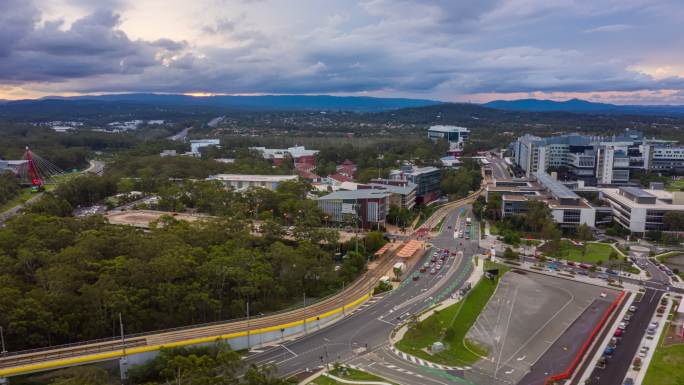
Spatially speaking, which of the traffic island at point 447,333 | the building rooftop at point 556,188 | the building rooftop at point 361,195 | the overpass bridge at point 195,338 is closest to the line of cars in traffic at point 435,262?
the traffic island at point 447,333

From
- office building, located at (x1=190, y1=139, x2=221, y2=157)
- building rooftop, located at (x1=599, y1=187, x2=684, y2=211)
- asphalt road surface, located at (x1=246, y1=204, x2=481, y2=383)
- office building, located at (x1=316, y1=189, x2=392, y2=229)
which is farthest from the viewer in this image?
office building, located at (x1=190, y1=139, x2=221, y2=157)

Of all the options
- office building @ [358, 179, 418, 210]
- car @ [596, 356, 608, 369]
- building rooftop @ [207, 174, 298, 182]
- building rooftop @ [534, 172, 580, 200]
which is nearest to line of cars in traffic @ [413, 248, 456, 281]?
office building @ [358, 179, 418, 210]

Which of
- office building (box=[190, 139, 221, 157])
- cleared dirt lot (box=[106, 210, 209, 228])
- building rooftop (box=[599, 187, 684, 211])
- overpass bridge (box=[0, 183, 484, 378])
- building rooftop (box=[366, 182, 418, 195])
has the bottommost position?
overpass bridge (box=[0, 183, 484, 378])

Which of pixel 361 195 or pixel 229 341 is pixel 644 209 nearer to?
pixel 361 195

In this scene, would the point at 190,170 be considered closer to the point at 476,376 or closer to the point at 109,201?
the point at 109,201

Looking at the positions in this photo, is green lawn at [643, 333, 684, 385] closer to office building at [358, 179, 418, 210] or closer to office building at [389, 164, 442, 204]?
office building at [358, 179, 418, 210]

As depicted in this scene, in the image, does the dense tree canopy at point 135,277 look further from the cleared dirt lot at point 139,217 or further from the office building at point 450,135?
the office building at point 450,135

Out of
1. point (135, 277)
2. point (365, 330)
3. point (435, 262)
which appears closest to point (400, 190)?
point (435, 262)
